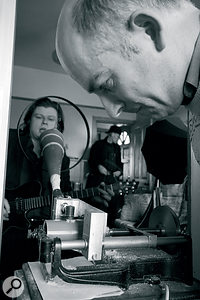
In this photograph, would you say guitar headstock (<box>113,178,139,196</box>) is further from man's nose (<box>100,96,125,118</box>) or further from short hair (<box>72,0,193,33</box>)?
short hair (<box>72,0,193,33</box>)

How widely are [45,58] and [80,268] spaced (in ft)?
2.71

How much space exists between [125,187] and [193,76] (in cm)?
61

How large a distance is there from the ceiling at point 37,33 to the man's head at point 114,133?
324 mm

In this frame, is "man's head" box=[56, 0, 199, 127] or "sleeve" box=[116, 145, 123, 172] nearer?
"man's head" box=[56, 0, 199, 127]

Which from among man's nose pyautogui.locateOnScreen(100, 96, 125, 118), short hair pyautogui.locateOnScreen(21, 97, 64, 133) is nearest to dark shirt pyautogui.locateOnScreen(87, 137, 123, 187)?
short hair pyautogui.locateOnScreen(21, 97, 64, 133)

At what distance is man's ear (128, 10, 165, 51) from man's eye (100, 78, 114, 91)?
5.2 inches

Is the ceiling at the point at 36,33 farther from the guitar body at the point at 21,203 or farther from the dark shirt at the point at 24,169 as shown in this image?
the guitar body at the point at 21,203

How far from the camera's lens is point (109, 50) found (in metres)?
0.64

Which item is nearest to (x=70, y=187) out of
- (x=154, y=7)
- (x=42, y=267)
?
(x=42, y=267)

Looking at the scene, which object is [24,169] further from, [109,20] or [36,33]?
[109,20]

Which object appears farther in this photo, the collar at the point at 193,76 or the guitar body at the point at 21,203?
the guitar body at the point at 21,203

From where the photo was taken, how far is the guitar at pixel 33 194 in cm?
109

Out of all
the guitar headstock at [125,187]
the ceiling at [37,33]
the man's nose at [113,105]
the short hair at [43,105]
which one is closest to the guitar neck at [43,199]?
the guitar headstock at [125,187]

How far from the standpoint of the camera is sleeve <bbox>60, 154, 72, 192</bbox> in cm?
104
